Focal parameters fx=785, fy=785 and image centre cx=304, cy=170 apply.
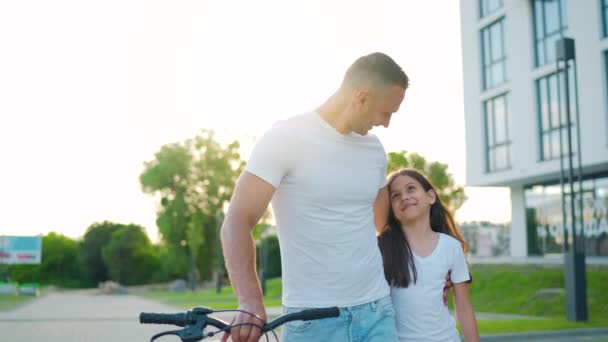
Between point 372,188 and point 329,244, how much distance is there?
34 centimetres

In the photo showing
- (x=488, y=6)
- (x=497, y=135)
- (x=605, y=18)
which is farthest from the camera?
(x=488, y=6)

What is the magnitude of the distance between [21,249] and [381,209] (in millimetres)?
64212

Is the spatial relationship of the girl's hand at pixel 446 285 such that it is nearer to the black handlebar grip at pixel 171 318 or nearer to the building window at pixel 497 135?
the black handlebar grip at pixel 171 318

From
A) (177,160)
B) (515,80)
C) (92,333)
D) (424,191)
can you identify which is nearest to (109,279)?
(177,160)

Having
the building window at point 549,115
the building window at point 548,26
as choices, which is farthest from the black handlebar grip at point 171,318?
the building window at point 548,26

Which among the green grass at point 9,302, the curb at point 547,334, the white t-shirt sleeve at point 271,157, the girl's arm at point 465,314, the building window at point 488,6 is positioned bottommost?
the green grass at point 9,302

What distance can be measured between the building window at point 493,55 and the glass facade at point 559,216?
15.8ft

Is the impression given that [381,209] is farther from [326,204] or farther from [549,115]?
[549,115]

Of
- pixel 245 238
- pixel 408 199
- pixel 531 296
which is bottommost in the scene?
pixel 531 296

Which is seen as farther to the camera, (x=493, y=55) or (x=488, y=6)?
(x=488, y=6)

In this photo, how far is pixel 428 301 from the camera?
12.6 ft

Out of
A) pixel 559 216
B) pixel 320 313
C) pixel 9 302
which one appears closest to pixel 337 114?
pixel 320 313

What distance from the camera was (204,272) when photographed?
77312 mm

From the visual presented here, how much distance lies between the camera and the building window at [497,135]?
31.6 m
